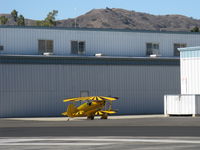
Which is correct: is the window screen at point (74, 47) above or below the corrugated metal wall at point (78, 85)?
above

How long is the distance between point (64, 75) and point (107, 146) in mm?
36730

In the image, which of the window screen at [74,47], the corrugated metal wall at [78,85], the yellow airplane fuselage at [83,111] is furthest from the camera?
the window screen at [74,47]

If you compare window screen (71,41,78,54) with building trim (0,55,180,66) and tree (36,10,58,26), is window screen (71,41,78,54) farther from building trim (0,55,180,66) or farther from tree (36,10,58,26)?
tree (36,10,58,26)

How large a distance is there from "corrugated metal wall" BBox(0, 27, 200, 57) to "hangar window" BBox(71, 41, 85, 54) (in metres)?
0.41

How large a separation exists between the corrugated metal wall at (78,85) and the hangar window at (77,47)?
328 centimetres

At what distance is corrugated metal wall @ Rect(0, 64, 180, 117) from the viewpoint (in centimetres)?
5572

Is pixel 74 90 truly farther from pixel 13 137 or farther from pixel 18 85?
pixel 13 137

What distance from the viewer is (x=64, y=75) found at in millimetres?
58312

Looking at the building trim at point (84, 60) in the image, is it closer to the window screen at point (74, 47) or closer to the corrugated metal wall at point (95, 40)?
the corrugated metal wall at point (95, 40)

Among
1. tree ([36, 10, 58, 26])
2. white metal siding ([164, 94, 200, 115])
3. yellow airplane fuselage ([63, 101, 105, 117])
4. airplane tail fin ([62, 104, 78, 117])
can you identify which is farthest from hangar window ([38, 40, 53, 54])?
tree ([36, 10, 58, 26])

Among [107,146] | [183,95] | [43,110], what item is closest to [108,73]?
[43,110]

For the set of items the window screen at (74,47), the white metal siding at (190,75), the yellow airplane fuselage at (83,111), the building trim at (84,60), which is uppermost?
the window screen at (74,47)

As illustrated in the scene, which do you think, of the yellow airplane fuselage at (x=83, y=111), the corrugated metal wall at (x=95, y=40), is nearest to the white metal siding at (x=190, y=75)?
the yellow airplane fuselage at (x=83, y=111)

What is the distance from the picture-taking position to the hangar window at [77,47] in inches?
2431
